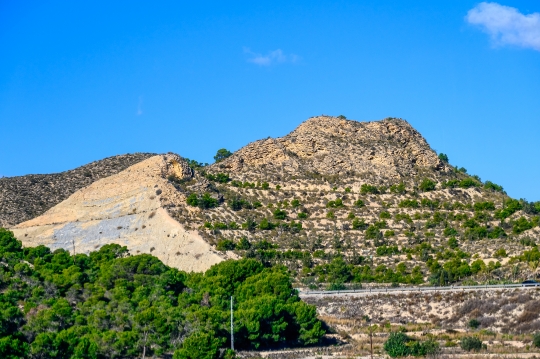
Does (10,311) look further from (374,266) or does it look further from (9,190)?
(9,190)

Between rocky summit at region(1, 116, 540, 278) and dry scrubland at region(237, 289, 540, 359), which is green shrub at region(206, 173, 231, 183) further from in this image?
dry scrubland at region(237, 289, 540, 359)

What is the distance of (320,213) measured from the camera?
82.0 meters

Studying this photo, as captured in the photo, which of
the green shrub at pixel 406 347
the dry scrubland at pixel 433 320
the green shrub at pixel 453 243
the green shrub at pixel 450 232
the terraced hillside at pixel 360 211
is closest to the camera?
the green shrub at pixel 406 347

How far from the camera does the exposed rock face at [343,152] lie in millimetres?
89250

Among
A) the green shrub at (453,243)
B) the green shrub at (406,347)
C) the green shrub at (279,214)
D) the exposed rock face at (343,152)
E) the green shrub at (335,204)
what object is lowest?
the green shrub at (406,347)

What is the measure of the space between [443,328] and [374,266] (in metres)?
15.8

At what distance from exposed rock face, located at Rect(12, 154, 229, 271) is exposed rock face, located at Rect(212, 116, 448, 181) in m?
8.56

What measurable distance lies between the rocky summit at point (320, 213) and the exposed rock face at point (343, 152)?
0.12 metres

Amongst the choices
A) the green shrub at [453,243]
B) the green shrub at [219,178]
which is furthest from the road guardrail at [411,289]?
the green shrub at [219,178]

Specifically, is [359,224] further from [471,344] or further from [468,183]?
[471,344]

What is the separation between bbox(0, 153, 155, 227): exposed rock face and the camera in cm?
8888

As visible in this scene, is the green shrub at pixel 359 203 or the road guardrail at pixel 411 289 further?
the green shrub at pixel 359 203

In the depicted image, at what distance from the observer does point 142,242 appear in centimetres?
7544

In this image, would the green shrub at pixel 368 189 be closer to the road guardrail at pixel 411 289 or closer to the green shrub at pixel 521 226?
the green shrub at pixel 521 226
